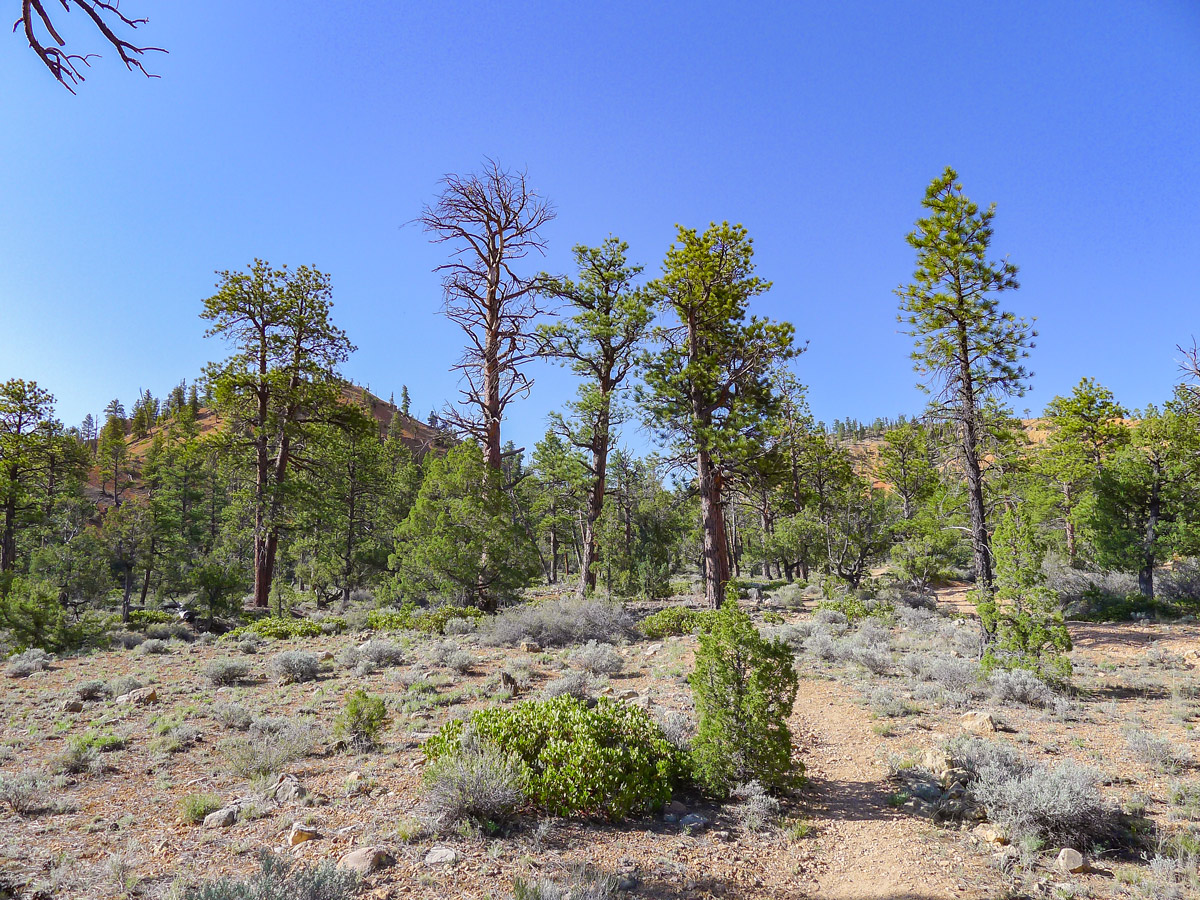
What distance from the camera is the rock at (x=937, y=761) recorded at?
6.19 meters

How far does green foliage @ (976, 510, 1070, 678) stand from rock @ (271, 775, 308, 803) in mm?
10573

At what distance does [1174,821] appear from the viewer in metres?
5.01

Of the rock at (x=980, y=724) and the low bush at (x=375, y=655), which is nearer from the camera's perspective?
the rock at (x=980, y=724)

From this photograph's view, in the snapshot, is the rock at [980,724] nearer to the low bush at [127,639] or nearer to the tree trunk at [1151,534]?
the tree trunk at [1151,534]

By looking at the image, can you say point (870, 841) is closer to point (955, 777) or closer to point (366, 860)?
point (955, 777)

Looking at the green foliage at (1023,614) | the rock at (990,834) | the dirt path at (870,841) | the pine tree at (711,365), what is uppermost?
the pine tree at (711,365)

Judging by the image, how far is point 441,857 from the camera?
14.4 ft

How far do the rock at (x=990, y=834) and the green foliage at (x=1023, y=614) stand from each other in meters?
5.46

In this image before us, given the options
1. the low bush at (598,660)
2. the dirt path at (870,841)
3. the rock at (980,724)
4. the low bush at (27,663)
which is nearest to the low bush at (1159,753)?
the rock at (980,724)

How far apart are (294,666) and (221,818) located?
20.4 ft

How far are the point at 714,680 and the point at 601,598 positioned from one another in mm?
10995

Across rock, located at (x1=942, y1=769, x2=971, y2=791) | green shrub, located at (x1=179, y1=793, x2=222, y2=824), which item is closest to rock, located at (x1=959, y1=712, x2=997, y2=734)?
rock, located at (x1=942, y1=769, x2=971, y2=791)

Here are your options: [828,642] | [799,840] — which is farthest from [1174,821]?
[828,642]

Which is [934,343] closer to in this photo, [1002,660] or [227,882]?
[1002,660]
